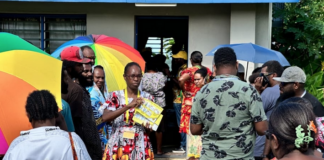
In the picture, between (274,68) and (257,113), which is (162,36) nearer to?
(274,68)

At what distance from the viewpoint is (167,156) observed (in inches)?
369

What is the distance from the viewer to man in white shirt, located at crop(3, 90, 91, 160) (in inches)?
129

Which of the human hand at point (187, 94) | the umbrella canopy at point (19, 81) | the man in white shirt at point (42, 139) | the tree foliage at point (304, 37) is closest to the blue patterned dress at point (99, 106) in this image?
the human hand at point (187, 94)

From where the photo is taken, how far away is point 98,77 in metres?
6.85

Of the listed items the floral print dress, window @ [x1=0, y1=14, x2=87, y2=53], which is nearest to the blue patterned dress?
the floral print dress

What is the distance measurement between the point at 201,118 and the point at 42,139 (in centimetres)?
160

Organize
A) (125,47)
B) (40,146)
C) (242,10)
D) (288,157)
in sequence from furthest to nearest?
(242,10), (125,47), (40,146), (288,157)

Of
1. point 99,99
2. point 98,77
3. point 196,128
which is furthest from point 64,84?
point 98,77

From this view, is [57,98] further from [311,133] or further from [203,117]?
[311,133]

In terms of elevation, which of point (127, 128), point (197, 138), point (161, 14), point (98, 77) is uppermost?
point (161, 14)

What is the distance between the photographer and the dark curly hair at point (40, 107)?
131 inches

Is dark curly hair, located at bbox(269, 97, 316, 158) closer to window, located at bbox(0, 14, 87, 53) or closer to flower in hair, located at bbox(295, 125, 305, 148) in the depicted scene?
flower in hair, located at bbox(295, 125, 305, 148)

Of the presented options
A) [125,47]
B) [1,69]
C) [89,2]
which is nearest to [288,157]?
[1,69]

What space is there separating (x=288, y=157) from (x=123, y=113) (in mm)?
3275
